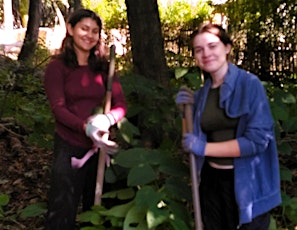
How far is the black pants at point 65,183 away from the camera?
317 centimetres

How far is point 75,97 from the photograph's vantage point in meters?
3.07

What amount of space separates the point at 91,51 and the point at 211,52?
89cm

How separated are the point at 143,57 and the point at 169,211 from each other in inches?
68.3

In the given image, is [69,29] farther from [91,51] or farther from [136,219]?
[136,219]

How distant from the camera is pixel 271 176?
2.54m

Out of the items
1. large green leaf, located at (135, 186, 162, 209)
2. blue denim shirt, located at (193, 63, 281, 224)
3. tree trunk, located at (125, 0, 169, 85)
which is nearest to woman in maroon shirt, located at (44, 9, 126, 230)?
large green leaf, located at (135, 186, 162, 209)

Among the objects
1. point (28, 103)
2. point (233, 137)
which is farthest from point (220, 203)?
point (28, 103)

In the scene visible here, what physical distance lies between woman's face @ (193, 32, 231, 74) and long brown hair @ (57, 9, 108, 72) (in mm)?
787

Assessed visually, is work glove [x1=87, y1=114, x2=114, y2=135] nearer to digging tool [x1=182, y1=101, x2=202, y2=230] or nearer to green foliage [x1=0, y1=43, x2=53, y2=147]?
digging tool [x1=182, y1=101, x2=202, y2=230]

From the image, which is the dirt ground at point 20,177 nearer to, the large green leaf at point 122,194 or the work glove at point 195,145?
the large green leaf at point 122,194

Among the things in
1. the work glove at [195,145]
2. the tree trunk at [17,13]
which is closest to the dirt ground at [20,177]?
the work glove at [195,145]

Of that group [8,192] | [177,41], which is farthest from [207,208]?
[177,41]

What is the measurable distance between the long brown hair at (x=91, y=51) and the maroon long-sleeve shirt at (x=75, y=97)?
0.11 ft

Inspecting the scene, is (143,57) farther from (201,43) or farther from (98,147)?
(201,43)
